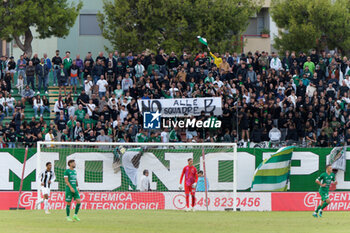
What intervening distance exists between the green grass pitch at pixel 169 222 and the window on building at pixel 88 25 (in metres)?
32.8

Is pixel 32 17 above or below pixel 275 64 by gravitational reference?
above

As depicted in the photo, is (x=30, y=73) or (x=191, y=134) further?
(x=30, y=73)

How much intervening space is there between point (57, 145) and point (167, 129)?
6.59 metres

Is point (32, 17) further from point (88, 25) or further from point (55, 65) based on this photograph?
point (55, 65)

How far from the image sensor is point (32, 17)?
165 ft

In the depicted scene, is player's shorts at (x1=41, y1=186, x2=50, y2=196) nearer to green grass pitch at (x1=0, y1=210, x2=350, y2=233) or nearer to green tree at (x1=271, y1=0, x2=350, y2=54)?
green grass pitch at (x1=0, y1=210, x2=350, y2=233)

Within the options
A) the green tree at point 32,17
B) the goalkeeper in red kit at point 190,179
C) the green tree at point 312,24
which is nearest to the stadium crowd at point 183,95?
the goalkeeper in red kit at point 190,179

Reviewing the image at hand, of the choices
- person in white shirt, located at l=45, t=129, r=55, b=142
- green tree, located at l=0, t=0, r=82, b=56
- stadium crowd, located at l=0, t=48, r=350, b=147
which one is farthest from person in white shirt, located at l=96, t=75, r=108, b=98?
green tree, located at l=0, t=0, r=82, b=56

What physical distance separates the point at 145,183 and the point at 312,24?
31976 millimetres

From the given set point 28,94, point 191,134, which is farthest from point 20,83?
point 191,134

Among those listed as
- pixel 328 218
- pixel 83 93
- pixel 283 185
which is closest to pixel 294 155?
pixel 283 185

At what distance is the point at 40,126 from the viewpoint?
35.6m

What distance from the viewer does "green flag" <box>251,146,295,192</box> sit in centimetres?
3066

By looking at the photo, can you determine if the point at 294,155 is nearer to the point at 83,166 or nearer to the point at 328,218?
the point at 328,218
